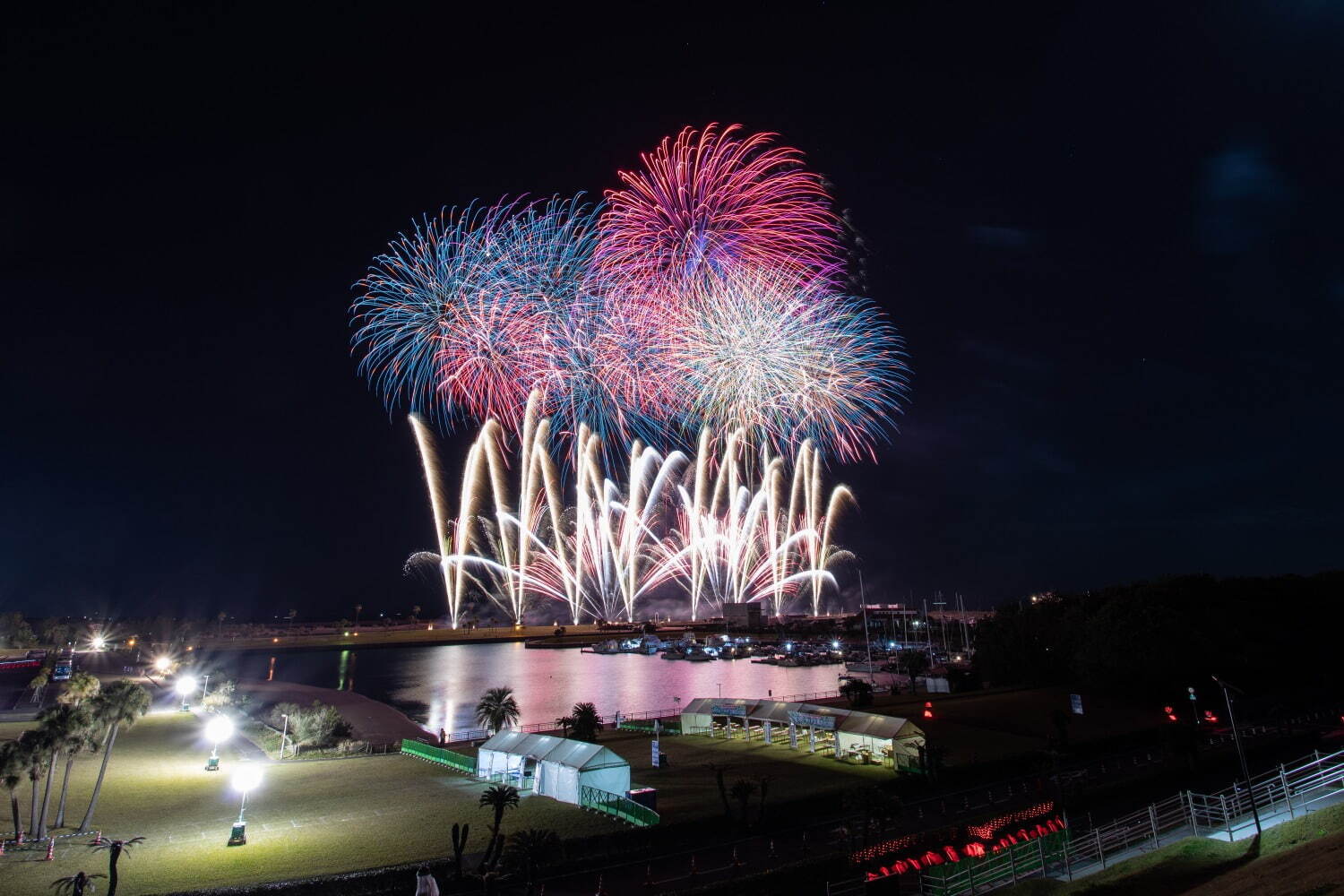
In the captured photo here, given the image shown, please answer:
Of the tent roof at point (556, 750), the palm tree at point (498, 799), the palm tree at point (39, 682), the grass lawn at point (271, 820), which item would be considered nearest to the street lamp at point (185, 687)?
the palm tree at point (39, 682)

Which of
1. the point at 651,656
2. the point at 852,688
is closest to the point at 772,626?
the point at 651,656

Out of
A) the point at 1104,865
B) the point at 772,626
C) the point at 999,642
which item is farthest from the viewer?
the point at 772,626

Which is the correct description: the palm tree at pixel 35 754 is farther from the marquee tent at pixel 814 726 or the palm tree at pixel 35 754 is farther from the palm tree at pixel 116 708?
the marquee tent at pixel 814 726

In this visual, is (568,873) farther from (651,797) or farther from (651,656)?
(651,656)

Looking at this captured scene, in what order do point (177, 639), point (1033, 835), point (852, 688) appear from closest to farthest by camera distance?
point (1033, 835)
point (852, 688)
point (177, 639)

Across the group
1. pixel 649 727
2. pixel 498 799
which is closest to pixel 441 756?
pixel 649 727

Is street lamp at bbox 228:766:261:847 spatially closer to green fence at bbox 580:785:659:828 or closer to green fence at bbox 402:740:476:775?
green fence at bbox 402:740:476:775

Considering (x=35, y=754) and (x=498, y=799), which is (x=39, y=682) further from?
(x=498, y=799)
